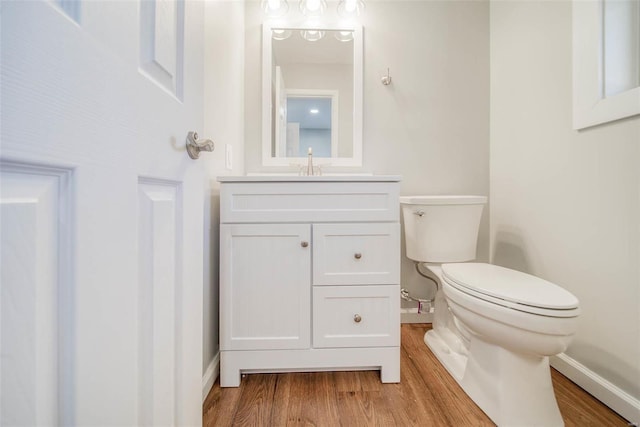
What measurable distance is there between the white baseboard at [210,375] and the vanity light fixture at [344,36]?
191 cm

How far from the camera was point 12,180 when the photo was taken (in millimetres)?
246

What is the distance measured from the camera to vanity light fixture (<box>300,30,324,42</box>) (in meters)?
1.68

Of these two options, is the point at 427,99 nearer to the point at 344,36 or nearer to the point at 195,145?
the point at 344,36

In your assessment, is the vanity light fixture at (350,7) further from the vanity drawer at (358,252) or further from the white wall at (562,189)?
the vanity drawer at (358,252)

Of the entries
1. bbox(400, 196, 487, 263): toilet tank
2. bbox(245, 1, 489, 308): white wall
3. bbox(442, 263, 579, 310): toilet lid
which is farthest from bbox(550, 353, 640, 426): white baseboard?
bbox(245, 1, 489, 308): white wall

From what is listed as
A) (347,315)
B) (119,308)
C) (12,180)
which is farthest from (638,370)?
(12,180)

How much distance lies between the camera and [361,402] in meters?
1.03

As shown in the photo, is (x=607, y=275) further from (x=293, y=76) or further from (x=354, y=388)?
(x=293, y=76)

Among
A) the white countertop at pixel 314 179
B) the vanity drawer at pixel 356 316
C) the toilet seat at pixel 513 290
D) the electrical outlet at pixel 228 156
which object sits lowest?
the vanity drawer at pixel 356 316

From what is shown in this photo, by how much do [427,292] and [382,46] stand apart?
1612 millimetres

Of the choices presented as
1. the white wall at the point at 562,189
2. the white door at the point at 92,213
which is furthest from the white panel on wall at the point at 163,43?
the white wall at the point at 562,189

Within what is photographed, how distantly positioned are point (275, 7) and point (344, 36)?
17.8 inches

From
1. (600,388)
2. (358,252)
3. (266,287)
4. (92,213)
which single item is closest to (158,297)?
(92,213)

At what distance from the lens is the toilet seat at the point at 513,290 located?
2.72ft
